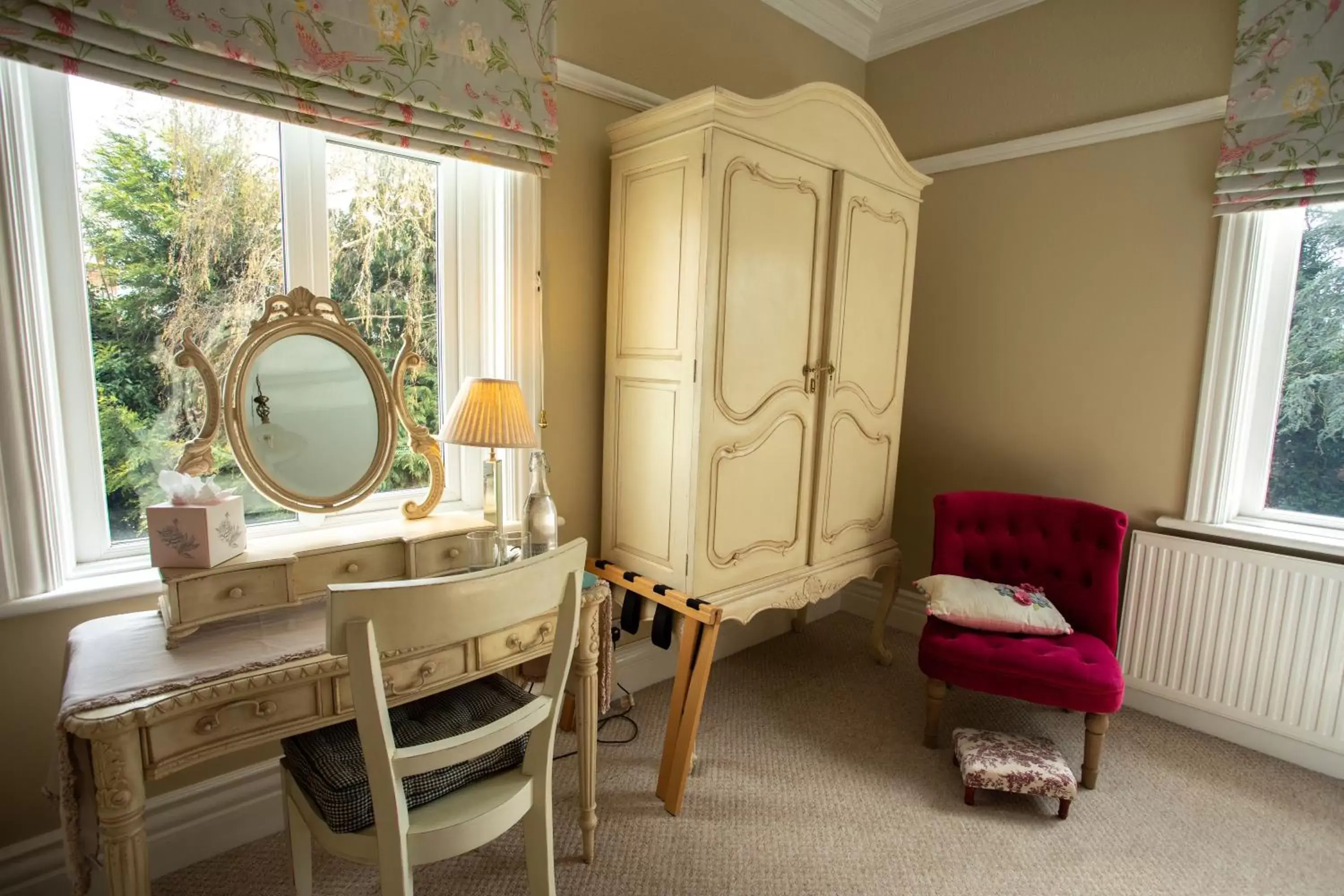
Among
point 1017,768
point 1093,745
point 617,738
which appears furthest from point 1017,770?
point 617,738

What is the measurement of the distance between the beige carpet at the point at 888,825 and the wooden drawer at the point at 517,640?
2.02 feet

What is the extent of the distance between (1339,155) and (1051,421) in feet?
3.69

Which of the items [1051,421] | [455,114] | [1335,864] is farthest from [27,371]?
[1335,864]

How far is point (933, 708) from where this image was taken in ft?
7.00

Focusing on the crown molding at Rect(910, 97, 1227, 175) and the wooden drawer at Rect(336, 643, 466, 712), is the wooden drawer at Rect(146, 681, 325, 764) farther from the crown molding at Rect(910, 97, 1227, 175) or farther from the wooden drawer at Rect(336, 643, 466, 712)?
the crown molding at Rect(910, 97, 1227, 175)

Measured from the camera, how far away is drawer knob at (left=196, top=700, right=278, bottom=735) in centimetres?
106

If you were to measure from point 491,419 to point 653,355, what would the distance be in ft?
1.83

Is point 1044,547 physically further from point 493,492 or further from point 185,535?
point 185,535

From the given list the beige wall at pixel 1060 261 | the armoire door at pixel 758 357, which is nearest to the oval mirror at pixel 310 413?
the armoire door at pixel 758 357

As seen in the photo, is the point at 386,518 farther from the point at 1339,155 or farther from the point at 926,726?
the point at 1339,155

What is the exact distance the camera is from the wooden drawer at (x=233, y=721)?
1027mm

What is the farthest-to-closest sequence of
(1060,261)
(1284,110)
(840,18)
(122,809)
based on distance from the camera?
(840,18) → (1060,261) → (1284,110) → (122,809)

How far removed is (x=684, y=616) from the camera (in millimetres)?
1840

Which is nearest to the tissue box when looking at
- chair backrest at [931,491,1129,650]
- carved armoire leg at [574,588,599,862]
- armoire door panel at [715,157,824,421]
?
carved armoire leg at [574,588,599,862]
